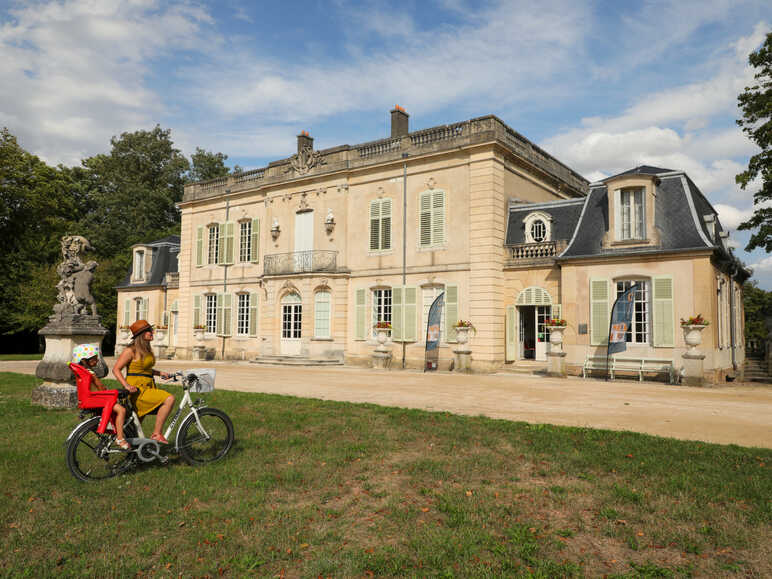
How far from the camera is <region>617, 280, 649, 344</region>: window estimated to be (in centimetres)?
1544

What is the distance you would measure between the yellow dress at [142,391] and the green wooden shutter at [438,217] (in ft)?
47.0

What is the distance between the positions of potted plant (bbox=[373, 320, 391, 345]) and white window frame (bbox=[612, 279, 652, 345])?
24.2 ft

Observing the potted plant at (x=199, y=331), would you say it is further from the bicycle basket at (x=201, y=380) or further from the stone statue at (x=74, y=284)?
the bicycle basket at (x=201, y=380)

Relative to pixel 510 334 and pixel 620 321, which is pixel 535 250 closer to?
pixel 510 334

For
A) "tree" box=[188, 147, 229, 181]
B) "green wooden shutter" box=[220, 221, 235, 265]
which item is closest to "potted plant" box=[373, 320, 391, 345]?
"green wooden shutter" box=[220, 221, 235, 265]

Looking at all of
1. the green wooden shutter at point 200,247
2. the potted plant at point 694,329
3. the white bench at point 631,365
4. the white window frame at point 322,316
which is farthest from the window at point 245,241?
the potted plant at point 694,329

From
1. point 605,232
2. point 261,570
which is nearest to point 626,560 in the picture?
point 261,570

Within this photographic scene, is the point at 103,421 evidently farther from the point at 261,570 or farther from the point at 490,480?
the point at 490,480

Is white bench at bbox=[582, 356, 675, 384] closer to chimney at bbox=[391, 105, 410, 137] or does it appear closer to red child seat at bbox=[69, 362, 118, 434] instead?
chimney at bbox=[391, 105, 410, 137]

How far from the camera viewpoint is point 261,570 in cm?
337

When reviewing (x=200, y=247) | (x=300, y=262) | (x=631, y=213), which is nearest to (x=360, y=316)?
(x=300, y=262)

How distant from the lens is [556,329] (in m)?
15.8

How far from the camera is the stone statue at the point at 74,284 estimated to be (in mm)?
9524

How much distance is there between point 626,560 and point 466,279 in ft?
48.5
